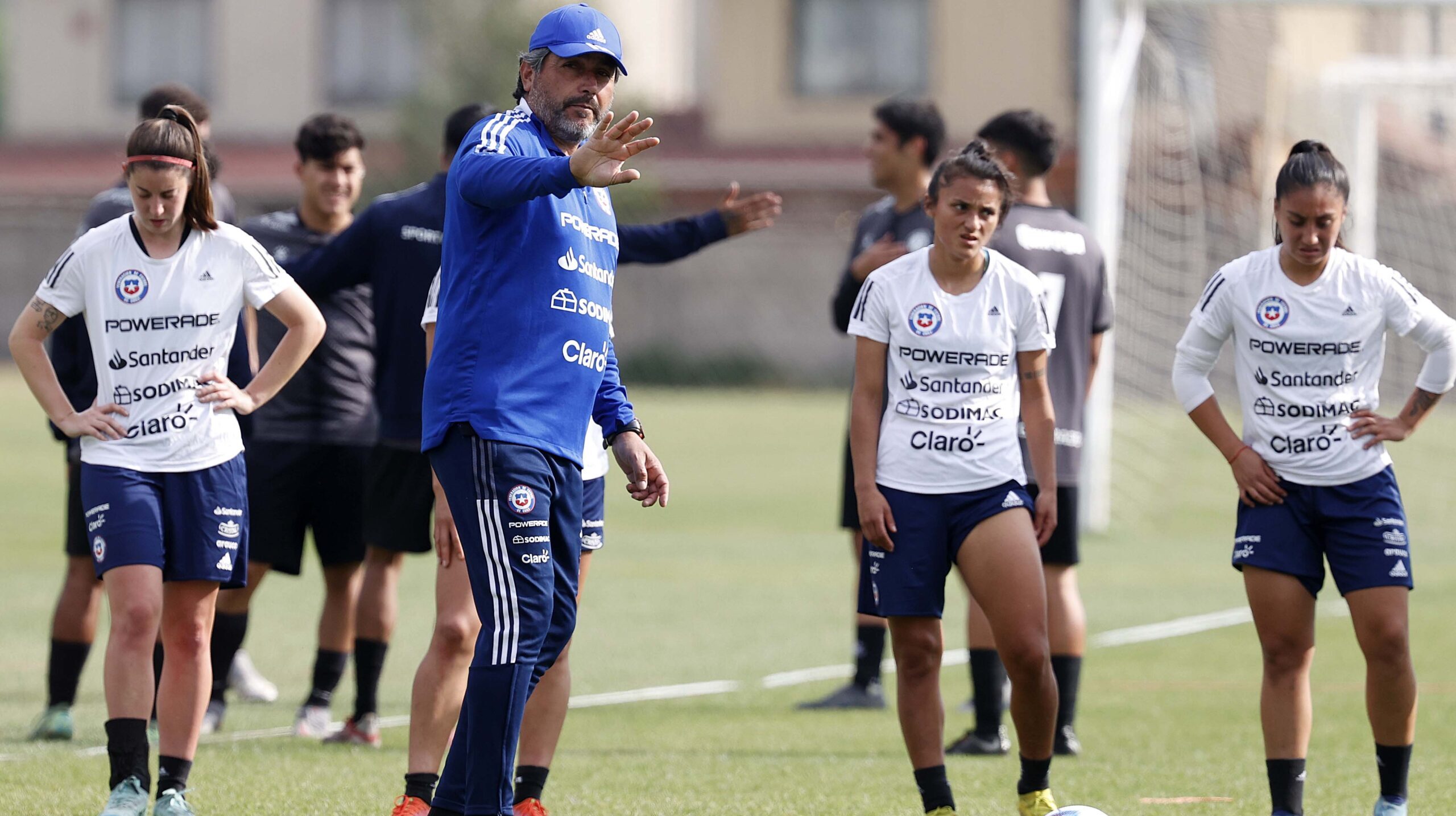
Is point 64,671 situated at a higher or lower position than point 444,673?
lower

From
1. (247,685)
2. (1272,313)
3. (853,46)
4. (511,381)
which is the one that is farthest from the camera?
(853,46)

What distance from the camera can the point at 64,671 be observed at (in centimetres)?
707

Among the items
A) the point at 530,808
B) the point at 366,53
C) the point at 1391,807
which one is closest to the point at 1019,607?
the point at 1391,807

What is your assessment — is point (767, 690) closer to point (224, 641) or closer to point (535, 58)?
point (224, 641)

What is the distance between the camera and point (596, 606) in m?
11.4

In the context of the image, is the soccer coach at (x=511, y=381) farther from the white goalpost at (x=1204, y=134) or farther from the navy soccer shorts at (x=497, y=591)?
the white goalpost at (x=1204, y=134)

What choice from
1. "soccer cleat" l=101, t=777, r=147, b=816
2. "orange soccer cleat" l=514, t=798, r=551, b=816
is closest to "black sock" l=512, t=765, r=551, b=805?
"orange soccer cleat" l=514, t=798, r=551, b=816

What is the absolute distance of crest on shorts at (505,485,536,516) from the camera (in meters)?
4.39

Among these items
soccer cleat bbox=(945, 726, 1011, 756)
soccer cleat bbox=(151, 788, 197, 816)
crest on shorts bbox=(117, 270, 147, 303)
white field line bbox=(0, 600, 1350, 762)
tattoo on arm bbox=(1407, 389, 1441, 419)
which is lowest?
white field line bbox=(0, 600, 1350, 762)

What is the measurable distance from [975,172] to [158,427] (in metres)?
2.56

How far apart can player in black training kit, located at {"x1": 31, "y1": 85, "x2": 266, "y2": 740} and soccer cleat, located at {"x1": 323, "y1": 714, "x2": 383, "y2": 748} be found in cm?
74

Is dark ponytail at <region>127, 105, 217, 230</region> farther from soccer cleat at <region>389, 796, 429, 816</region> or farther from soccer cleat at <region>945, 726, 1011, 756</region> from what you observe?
soccer cleat at <region>945, 726, 1011, 756</region>

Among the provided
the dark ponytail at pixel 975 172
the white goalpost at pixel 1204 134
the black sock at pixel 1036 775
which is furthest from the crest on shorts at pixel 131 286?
→ the white goalpost at pixel 1204 134

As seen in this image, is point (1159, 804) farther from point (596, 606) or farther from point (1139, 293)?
point (1139, 293)
